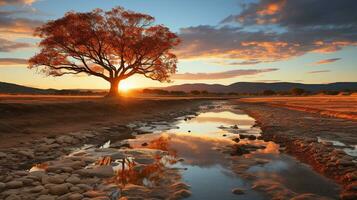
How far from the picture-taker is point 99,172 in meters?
7.74

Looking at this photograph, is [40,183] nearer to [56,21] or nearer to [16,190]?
[16,190]

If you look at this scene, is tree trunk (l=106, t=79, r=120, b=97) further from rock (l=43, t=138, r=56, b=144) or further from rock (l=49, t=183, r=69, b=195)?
rock (l=49, t=183, r=69, b=195)

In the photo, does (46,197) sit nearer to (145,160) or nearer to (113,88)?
(145,160)

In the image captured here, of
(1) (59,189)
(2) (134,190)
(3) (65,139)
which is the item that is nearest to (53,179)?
(1) (59,189)

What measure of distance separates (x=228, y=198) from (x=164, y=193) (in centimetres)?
134

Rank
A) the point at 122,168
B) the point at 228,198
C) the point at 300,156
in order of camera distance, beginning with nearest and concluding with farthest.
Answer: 1. the point at 228,198
2. the point at 122,168
3. the point at 300,156

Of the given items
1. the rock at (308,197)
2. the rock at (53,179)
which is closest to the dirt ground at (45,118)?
the rock at (53,179)

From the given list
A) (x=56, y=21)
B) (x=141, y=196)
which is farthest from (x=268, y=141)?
(x=56, y=21)

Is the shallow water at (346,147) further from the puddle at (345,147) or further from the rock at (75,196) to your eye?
the rock at (75,196)

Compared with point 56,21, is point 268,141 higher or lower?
lower

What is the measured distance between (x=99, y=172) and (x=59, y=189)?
156 centimetres

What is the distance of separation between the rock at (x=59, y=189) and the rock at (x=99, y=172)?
1210mm

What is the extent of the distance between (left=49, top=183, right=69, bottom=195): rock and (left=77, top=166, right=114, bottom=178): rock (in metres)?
1.21

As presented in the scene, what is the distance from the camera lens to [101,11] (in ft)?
123
